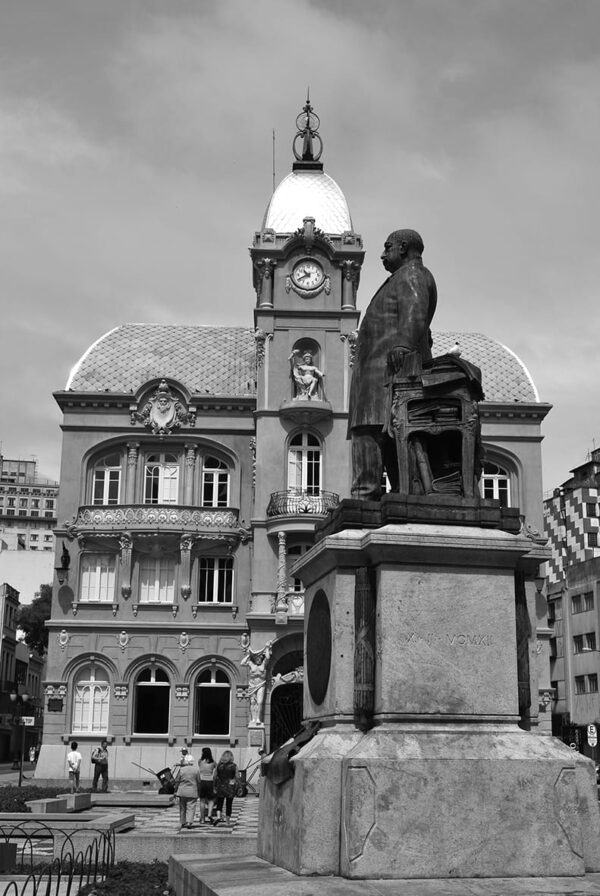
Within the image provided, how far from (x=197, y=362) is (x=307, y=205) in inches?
326

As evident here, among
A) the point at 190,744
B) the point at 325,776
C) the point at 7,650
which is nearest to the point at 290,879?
the point at 325,776

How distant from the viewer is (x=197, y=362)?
49281mm

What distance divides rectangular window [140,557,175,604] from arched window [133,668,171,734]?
2.88 metres

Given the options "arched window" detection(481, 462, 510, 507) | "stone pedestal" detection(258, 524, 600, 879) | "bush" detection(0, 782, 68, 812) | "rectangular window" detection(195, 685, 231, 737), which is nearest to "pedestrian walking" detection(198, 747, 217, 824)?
"bush" detection(0, 782, 68, 812)

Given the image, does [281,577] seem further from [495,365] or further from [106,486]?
[495,365]

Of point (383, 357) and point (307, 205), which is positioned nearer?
point (383, 357)

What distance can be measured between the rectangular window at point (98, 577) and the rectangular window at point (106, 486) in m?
2.36

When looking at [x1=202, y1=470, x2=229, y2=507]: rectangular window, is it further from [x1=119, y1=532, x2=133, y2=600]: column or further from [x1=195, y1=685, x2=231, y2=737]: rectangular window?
[x1=195, y1=685, x2=231, y2=737]: rectangular window

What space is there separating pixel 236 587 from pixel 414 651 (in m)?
37.2

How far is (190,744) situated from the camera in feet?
142

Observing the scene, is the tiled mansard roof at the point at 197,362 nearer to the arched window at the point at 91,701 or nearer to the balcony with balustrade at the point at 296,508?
the balcony with balustrade at the point at 296,508

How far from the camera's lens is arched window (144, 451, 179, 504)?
46.2 metres

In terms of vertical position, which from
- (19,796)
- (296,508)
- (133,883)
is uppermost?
(296,508)

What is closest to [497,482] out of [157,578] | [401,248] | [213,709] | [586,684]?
[157,578]
